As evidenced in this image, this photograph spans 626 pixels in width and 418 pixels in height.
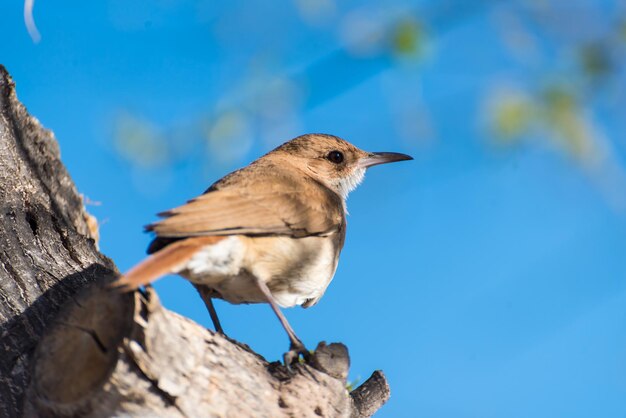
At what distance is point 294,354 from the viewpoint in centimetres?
454

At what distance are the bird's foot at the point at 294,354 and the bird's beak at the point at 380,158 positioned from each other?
91.5 inches

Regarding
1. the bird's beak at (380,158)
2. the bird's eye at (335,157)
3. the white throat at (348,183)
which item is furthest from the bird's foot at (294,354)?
the bird's beak at (380,158)

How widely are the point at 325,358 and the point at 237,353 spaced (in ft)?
1.61

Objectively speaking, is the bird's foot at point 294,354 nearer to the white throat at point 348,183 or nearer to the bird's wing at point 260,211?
the bird's wing at point 260,211

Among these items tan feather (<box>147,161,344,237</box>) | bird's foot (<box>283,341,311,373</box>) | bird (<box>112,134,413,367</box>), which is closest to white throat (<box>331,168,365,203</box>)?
bird (<box>112,134,413,367</box>)

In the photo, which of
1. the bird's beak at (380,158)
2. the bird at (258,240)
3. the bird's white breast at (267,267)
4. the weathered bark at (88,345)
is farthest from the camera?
the bird's beak at (380,158)

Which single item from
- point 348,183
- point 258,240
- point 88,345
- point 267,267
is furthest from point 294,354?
point 348,183

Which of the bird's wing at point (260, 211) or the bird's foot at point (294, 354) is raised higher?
the bird's wing at point (260, 211)

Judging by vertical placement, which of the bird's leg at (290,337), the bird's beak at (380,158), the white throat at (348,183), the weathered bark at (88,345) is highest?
the bird's beak at (380,158)

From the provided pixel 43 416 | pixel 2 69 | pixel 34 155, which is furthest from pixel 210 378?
pixel 2 69

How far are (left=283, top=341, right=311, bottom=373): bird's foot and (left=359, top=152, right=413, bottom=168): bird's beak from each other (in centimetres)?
232

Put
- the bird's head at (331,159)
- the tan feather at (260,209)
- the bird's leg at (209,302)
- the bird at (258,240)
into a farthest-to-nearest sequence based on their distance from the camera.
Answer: the bird's head at (331,159) → the bird's leg at (209,302) → the tan feather at (260,209) → the bird at (258,240)

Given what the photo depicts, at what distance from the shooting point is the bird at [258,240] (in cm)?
436

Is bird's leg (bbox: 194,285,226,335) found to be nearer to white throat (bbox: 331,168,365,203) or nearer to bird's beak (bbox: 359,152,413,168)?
white throat (bbox: 331,168,365,203)
